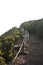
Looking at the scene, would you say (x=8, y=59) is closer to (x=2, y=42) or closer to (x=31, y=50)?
(x=2, y=42)

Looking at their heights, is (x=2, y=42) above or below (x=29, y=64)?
above

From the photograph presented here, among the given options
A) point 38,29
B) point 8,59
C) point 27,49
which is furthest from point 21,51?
point 38,29

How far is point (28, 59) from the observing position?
17.2 meters

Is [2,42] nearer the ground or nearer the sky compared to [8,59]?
nearer the sky

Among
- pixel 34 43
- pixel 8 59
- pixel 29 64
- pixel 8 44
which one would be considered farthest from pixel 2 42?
pixel 34 43

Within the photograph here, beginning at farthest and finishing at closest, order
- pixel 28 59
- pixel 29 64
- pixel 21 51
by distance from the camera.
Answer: pixel 21 51 → pixel 28 59 → pixel 29 64

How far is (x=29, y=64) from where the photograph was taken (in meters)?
16.0

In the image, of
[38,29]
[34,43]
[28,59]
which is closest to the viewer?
[28,59]

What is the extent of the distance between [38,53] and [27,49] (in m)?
1.31

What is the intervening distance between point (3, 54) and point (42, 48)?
505 cm

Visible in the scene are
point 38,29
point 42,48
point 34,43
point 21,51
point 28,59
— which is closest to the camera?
point 28,59

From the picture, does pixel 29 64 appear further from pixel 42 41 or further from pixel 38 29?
pixel 38 29

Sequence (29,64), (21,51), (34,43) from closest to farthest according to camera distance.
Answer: (29,64), (21,51), (34,43)

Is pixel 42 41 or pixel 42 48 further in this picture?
pixel 42 41
